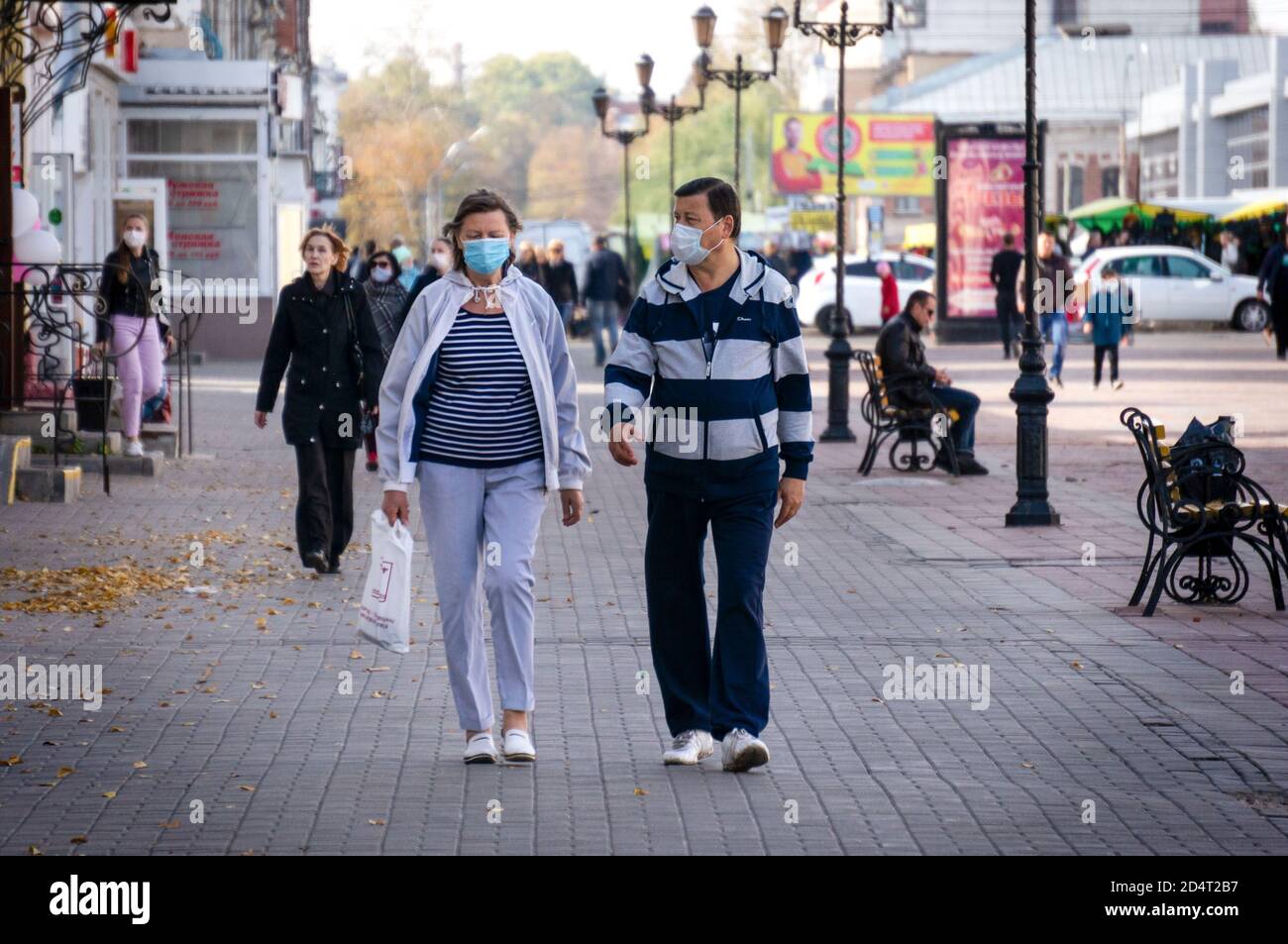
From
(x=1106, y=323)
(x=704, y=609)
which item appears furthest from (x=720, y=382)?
(x=1106, y=323)

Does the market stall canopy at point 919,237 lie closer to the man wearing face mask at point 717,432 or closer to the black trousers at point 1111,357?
the black trousers at point 1111,357

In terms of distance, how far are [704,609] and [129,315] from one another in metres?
10.7

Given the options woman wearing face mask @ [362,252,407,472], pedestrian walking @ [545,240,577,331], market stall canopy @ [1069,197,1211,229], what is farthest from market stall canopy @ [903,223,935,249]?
woman wearing face mask @ [362,252,407,472]

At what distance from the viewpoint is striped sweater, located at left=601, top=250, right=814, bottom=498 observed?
22.6ft

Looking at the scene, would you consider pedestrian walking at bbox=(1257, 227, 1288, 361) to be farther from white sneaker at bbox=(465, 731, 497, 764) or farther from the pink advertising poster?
white sneaker at bbox=(465, 731, 497, 764)

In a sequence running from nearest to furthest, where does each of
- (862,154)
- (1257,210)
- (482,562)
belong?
(482,562), (1257,210), (862,154)

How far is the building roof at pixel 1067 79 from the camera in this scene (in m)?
87.2

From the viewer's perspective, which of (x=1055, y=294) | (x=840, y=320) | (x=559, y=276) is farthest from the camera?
→ (x=559, y=276)

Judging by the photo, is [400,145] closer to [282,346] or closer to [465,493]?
[282,346]

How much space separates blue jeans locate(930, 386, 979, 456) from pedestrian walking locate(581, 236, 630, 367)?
16155 mm

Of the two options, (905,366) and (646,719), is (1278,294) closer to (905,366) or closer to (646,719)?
(905,366)

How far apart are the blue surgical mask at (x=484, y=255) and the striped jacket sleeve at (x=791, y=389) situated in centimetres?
90

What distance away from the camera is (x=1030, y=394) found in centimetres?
1386
